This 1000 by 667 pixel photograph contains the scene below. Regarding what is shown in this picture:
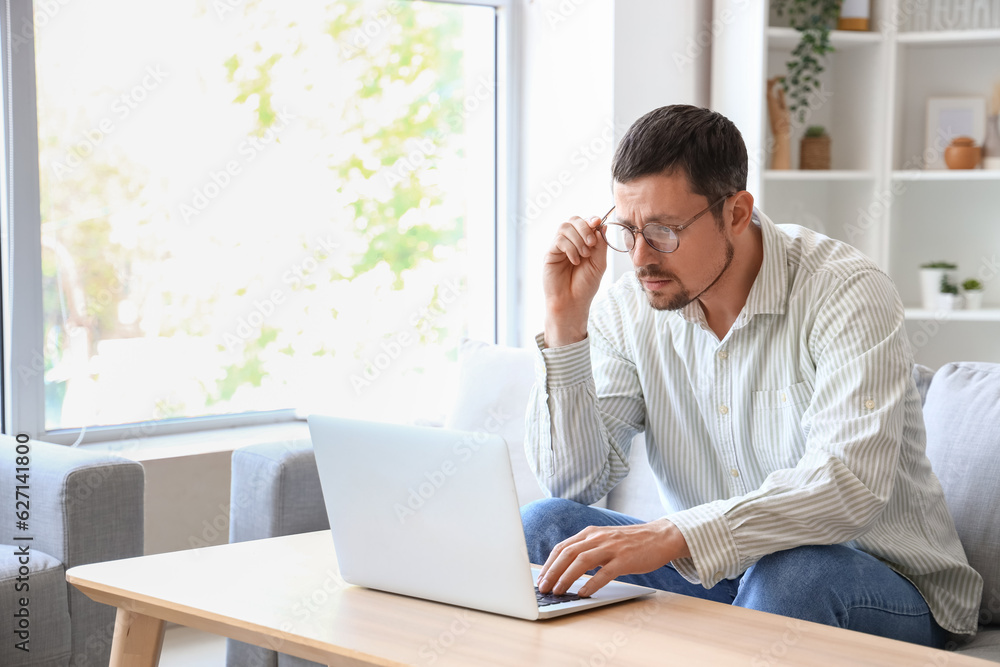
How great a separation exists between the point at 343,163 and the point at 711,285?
1708 millimetres

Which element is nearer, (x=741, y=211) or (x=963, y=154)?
(x=741, y=211)

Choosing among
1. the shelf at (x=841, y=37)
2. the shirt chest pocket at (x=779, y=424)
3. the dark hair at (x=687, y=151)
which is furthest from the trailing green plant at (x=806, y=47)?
the shirt chest pocket at (x=779, y=424)

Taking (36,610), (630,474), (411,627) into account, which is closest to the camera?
(411,627)

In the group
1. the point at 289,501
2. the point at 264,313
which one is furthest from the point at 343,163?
the point at 289,501

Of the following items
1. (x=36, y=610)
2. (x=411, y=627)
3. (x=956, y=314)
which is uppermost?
(x=956, y=314)

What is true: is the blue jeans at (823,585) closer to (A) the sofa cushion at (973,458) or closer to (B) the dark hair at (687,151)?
(A) the sofa cushion at (973,458)

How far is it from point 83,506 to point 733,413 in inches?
48.6

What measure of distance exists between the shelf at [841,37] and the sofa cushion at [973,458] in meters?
1.42

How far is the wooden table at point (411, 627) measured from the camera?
40.3 inches

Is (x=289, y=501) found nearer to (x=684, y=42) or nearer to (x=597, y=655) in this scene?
(x=597, y=655)

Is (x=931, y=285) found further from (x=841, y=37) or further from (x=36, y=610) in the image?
(x=36, y=610)

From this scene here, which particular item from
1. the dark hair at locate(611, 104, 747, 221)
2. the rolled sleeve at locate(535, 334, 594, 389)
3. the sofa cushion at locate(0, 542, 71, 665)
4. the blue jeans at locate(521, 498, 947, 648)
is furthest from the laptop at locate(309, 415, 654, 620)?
the sofa cushion at locate(0, 542, 71, 665)

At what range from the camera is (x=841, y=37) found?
291 centimetres

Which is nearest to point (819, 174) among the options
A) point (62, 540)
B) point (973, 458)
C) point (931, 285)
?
point (931, 285)
